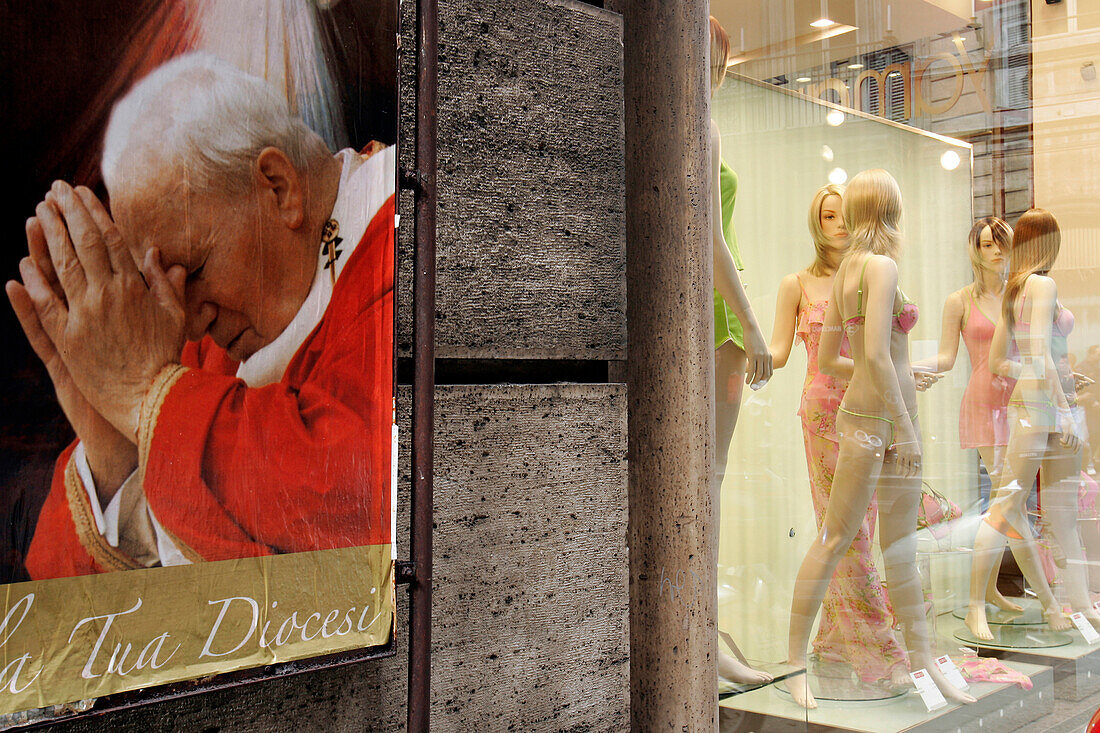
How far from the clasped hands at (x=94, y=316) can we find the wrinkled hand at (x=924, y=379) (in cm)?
245

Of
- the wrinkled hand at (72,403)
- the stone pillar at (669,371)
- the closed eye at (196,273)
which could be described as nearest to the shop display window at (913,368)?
the stone pillar at (669,371)

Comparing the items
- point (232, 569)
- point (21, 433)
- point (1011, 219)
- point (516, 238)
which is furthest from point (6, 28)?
point (1011, 219)

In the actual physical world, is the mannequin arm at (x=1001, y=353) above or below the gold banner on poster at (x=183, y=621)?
above

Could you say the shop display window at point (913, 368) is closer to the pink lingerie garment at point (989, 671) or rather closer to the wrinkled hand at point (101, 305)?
the pink lingerie garment at point (989, 671)

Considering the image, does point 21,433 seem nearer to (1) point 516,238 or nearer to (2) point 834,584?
(1) point 516,238

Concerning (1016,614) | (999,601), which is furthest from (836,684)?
(1016,614)

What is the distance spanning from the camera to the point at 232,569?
1490mm

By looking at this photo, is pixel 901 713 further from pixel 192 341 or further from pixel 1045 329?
pixel 192 341

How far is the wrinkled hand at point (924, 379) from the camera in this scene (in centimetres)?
307

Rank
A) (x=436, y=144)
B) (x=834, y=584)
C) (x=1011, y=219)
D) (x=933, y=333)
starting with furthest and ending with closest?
(x=1011, y=219)
(x=933, y=333)
(x=834, y=584)
(x=436, y=144)

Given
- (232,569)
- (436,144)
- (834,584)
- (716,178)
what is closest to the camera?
(232,569)

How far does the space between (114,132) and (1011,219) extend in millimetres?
3240

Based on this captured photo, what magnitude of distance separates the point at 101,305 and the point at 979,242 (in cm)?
304

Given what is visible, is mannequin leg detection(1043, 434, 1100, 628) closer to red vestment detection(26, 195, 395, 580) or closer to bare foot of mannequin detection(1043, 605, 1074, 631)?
bare foot of mannequin detection(1043, 605, 1074, 631)
